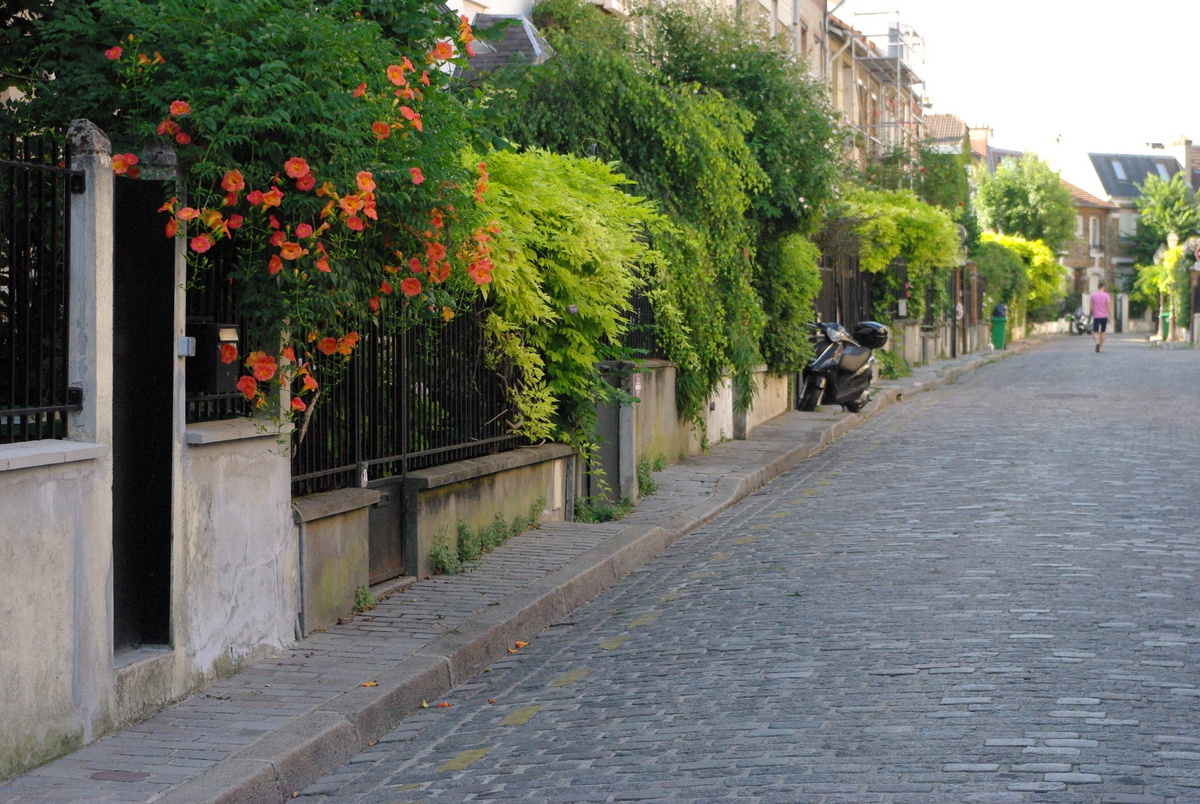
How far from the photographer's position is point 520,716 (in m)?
6.21

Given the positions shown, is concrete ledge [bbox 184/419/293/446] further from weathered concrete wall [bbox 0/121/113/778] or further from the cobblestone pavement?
the cobblestone pavement

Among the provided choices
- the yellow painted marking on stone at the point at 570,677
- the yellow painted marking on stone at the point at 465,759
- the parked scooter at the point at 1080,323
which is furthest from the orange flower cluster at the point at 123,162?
the parked scooter at the point at 1080,323

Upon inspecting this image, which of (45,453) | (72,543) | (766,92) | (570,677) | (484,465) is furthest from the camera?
(766,92)

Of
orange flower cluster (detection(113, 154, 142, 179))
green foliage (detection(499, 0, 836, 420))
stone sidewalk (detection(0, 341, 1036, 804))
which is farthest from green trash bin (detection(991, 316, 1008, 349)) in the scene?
orange flower cluster (detection(113, 154, 142, 179))

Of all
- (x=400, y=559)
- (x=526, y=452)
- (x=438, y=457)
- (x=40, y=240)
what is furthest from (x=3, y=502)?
(x=526, y=452)

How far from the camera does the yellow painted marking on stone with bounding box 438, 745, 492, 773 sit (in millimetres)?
5520

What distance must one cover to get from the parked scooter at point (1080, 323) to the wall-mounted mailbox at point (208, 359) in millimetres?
71339

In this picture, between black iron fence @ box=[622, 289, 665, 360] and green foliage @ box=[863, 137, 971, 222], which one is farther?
green foliage @ box=[863, 137, 971, 222]

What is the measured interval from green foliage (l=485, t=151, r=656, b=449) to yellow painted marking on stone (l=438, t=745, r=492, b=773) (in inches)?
156

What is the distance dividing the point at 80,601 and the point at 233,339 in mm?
1431

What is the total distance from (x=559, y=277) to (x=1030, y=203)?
207 ft

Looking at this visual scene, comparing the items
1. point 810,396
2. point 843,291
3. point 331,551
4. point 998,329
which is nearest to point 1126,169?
point 998,329

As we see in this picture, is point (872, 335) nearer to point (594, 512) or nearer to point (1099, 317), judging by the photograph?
point (594, 512)

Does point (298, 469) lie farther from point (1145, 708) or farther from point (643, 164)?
point (643, 164)
